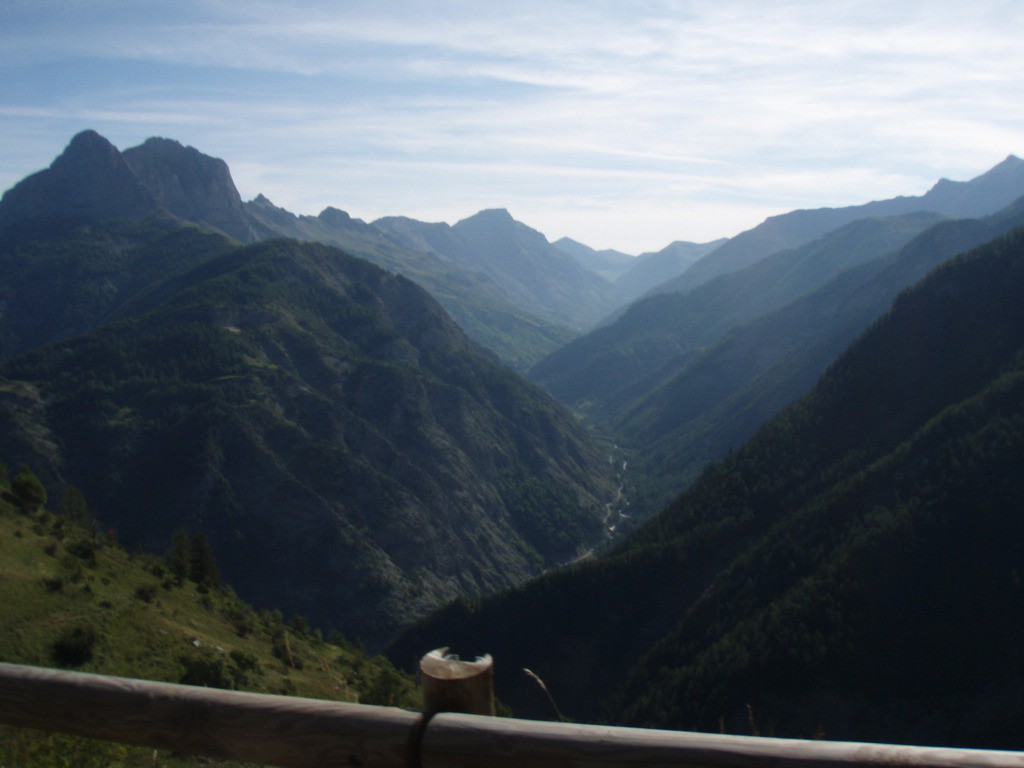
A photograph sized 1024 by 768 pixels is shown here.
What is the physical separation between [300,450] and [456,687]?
122 metres

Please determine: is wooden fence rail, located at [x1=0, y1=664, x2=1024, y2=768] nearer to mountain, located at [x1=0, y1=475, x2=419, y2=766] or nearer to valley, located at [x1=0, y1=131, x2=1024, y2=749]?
mountain, located at [x1=0, y1=475, x2=419, y2=766]

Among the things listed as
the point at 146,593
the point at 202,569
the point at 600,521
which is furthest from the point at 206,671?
the point at 600,521

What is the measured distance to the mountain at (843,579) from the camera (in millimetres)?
68562

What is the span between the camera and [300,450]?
121688 millimetres

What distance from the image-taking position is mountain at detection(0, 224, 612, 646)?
4163 inches

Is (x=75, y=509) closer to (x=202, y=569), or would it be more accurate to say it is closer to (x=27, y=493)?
(x=202, y=569)

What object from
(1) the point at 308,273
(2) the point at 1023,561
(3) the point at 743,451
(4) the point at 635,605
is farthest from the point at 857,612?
(1) the point at 308,273

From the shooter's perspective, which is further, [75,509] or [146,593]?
[75,509]

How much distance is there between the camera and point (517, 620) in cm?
9681

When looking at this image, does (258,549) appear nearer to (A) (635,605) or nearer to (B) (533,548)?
(A) (635,605)

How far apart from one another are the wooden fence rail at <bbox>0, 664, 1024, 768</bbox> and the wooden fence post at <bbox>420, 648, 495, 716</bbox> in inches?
8.0

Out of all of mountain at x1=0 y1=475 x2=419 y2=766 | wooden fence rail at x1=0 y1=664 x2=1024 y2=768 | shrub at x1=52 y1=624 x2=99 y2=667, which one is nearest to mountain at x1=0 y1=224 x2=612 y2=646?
mountain at x1=0 y1=475 x2=419 y2=766

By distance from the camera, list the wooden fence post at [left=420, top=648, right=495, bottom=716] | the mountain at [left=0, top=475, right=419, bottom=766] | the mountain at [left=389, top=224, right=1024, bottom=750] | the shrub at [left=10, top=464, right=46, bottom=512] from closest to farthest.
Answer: the wooden fence post at [left=420, top=648, right=495, bottom=716] → the mountain at [left=0, top=475, right=419, bottom=766] → the shrub at [left=10, top=464, right=46, bottom=512] → the mountain at [left=389, top=224, right=1024, bottom=750]

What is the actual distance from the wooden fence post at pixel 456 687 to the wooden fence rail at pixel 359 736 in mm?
203
